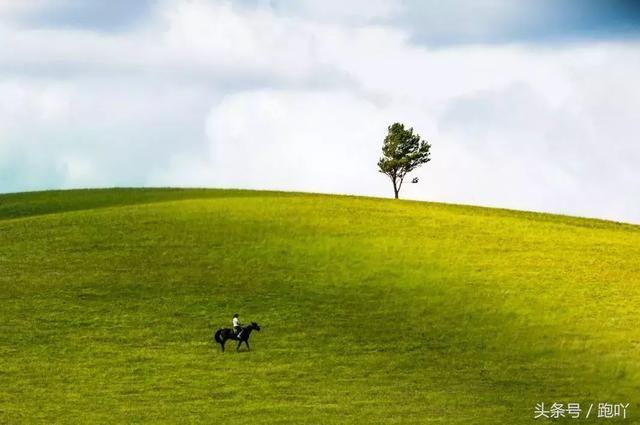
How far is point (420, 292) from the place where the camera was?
1801 inches

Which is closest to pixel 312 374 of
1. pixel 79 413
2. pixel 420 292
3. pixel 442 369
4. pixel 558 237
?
pixel 442 369

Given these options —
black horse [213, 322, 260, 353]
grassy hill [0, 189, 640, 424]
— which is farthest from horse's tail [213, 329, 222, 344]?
grassy hill [0, 189, 640, 424]

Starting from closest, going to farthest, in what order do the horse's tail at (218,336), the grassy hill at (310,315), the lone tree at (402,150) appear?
the grassy hill at (310,315)
the horse's tail at (218,336)
the lone tree at (402,150)

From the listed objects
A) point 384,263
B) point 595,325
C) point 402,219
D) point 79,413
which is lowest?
point 79,413

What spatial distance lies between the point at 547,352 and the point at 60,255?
22035 millimetres

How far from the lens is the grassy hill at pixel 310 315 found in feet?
110

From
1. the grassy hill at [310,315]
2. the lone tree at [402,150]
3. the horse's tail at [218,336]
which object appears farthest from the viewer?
the lone tree at [402,150]

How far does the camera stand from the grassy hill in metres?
33.5

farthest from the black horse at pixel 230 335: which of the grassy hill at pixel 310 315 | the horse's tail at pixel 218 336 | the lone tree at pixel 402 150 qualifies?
the lone tree at pixel 402 150

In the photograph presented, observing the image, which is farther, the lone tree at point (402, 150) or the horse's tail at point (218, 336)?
the lone tree at point (402, 150)

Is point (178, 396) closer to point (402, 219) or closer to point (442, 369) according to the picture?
point (442, 369)

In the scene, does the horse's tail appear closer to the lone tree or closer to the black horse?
the black horse

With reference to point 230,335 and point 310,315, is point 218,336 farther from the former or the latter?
point 310,315

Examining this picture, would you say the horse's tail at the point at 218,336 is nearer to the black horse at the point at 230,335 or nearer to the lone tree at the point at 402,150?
the black horse at the point at 230,335
